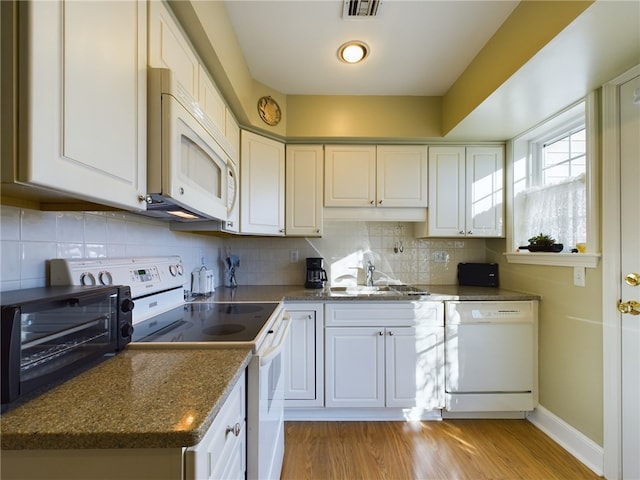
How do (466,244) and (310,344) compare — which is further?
(466,244)

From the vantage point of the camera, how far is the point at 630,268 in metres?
1.44

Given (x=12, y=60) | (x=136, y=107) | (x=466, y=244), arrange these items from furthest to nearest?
1. (x=466, y=244)
2. (x=136, y=107)
3. (x=12, y=60)

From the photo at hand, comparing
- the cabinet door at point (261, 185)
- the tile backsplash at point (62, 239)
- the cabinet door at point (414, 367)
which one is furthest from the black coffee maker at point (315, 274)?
the tile backsplash at point (62, 239)

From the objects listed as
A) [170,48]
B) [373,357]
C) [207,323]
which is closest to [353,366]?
[373,357]

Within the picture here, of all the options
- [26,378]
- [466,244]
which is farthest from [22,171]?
[466,244]

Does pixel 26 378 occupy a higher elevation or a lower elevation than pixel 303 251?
lower

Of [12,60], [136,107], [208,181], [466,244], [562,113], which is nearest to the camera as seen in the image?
[12,60]

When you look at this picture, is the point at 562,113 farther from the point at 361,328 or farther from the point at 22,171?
the point at 22,171

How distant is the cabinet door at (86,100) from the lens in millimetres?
552

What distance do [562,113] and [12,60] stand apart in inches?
98.9

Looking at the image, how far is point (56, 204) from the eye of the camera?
0.93m

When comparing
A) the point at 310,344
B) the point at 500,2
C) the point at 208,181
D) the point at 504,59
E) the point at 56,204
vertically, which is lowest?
the point at 310,344

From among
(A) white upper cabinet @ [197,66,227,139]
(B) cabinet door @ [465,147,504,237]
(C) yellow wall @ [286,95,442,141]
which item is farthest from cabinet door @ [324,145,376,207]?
(A) white upper cabinet @ [197,66,227,139]

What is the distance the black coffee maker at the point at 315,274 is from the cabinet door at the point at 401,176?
0.71 meters
